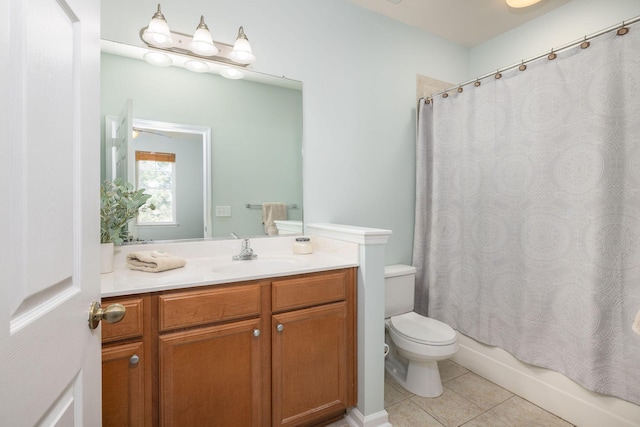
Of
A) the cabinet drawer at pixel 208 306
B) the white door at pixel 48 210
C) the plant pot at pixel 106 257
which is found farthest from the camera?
the plant pot at pixel 106 257

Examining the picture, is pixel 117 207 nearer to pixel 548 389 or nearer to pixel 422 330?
pixel 422 330

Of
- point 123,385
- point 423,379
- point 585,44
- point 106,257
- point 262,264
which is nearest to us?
point 123,385

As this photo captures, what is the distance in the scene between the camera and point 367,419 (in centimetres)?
156

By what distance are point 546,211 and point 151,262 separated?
2139 mm

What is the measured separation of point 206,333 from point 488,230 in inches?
73.0

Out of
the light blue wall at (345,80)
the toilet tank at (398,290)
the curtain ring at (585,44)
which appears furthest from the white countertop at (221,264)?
the curtain ring at (585,44)

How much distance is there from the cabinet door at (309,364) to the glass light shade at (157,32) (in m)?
1.51

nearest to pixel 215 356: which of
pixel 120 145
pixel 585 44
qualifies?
pixel 120 145

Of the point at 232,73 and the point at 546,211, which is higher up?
the point at 232,73

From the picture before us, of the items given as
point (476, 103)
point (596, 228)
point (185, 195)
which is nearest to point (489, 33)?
point (476, 103)

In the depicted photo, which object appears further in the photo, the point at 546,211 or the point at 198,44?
the point at 546,211

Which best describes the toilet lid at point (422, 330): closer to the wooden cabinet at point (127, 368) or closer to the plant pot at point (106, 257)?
the wooden cabinet at point (127, 368)

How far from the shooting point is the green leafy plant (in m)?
1.38

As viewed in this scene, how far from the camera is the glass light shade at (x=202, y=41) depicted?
62.4 inches
